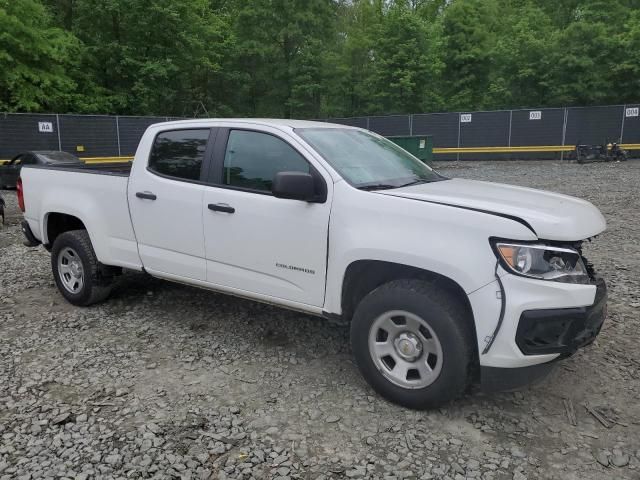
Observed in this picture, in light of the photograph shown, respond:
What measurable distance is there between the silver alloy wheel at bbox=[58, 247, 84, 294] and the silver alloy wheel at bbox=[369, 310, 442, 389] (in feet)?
10.9

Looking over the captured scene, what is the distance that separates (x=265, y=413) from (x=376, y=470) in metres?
0.87

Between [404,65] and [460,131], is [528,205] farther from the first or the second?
[404,65]

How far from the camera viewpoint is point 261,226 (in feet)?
12.9

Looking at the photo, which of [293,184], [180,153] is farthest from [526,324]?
[180,153]

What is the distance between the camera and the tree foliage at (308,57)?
1009 inches

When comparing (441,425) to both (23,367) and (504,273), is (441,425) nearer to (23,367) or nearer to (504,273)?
(504,273)

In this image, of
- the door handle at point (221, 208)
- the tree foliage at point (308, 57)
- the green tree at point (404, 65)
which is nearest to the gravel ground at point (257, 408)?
A: the door handle at point (221, 208)

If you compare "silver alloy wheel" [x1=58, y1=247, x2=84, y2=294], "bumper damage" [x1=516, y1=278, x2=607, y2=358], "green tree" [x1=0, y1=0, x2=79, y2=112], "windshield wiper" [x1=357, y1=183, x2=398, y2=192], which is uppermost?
"green tree" [x1=0, y1=0, x2=79, y2=112]

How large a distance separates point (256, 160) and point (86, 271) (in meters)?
2.28

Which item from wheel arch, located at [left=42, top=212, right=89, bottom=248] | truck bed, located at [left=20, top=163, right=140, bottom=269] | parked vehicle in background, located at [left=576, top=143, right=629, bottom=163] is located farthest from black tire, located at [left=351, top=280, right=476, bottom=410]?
parked vehicle in background, located at [left=576, top=143, right=629, bottom=163]

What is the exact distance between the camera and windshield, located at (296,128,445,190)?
384cm

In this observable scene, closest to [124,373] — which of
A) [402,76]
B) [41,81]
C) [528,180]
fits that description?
[528,180]

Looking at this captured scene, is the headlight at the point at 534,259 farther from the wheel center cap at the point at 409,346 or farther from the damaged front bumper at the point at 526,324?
the wheel center cap at the point at 409,346

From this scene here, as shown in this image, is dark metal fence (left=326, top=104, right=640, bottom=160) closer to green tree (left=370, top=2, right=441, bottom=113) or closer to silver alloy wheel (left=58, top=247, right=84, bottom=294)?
green tree (left=370, top=2, right=441, bottom=113)
